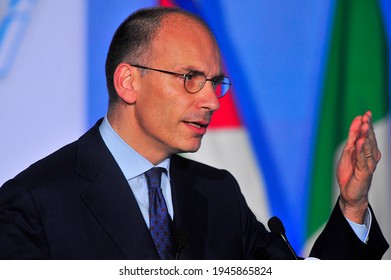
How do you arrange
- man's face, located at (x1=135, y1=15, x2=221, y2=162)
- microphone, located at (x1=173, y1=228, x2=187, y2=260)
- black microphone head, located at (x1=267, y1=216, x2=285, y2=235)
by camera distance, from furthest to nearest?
man's face, located at (x1=135, y1=15, x2=221, y2=162) → black microphone head, located at (x1=267, y1=216, x2=285, y2=235) → microphone, located at (x1=173, y1=228, x2=187, y2=260)

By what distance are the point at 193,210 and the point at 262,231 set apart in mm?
290

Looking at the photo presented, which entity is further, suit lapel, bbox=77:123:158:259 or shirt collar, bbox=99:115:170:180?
Result: shirt collar, bbox=99:115:170:180

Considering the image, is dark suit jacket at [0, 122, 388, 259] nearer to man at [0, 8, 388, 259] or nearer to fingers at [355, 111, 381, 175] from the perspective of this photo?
man at [0, 8, 388, 259]

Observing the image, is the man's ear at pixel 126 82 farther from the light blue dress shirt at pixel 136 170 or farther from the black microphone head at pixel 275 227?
the black microphone head at pixel 275 227

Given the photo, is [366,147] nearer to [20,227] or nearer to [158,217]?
[158,217]

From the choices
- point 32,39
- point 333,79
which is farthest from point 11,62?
point 333,79

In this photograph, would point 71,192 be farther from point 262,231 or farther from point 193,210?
point 262,231

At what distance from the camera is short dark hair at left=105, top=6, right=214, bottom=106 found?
2207 mm

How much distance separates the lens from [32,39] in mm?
2828

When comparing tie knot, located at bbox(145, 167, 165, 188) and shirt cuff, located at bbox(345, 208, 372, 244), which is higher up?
tie knot, located at bbox(145, 167, 165, 188)

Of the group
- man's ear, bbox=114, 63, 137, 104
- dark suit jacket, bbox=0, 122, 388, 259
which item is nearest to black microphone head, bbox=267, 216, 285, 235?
dark suit jacket, bbox=0, 122, 388, 259

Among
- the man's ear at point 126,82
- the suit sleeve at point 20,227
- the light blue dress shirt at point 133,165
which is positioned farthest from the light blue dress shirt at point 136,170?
the suit sleeve at point 20,227

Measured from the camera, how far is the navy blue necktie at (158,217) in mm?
2078

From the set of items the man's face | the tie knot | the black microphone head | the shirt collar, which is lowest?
the black microphone head
